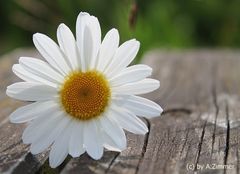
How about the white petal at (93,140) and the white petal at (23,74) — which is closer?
the white petal at (93,140)

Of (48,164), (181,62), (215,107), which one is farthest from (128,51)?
(181,62)

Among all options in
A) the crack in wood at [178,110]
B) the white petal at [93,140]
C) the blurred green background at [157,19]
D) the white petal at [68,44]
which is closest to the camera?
the white petal at [93,140]

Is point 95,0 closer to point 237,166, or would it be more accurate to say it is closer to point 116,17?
point 116,17

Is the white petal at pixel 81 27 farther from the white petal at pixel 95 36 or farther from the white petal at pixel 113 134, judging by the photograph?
the white petal at pixel 113 134

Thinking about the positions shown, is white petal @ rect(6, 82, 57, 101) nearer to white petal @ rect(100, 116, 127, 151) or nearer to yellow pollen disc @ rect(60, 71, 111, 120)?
yellow pollen disc @ rect(60, 71, 111, 120)

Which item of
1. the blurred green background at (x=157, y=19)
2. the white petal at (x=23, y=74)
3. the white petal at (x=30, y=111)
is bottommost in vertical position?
the blurred green background at (x=157, y=19)

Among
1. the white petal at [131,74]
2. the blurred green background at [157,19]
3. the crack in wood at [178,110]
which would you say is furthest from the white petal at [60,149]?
Answer: the blurred green background at [157,19]

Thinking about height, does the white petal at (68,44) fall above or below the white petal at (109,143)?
above

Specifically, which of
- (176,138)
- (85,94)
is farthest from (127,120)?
(176,138)

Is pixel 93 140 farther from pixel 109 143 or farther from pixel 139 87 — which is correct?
pixel 139 87
